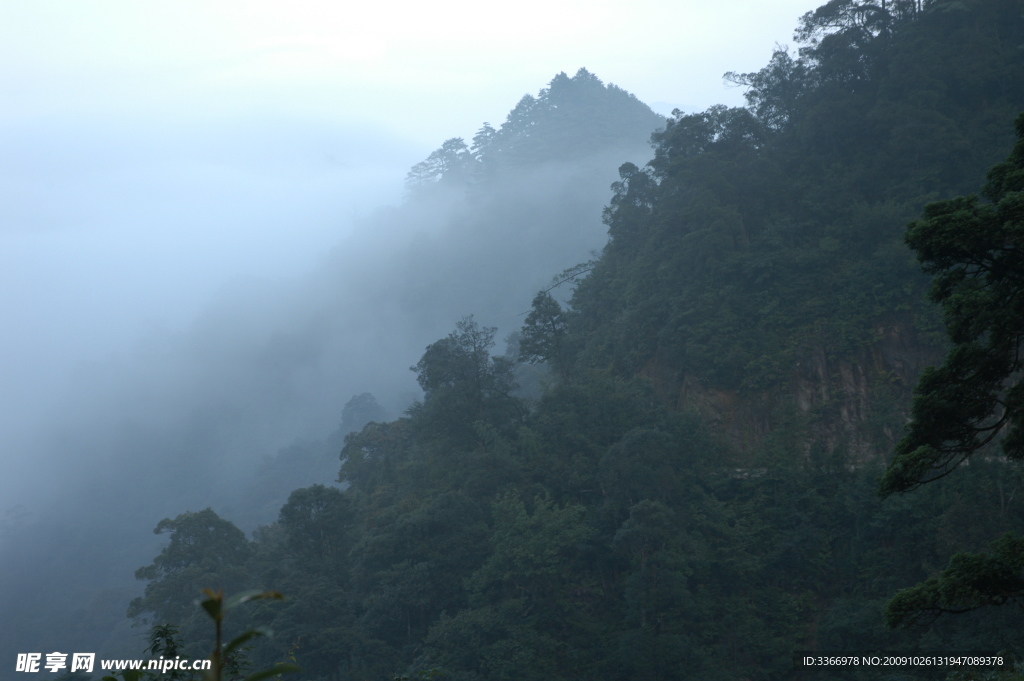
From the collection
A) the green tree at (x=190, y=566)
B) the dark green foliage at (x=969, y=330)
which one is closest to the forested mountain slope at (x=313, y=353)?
the green tree at (x=190, y=566)

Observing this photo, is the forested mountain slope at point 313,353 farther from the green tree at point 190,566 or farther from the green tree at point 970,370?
the green tree at point 970,370

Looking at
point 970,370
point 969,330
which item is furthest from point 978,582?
point 969,330

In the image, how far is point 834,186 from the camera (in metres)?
27.7

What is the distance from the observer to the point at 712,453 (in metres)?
23.8

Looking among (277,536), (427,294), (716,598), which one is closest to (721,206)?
(716,598)

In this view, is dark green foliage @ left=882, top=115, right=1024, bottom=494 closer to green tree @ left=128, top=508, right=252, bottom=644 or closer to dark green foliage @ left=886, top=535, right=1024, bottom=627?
dark green foliage @ left=886, top=535, right=1024, bottom=627

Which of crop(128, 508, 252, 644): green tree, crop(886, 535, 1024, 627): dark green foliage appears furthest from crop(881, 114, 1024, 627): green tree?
crop(128, 508, 252, 644): green tree


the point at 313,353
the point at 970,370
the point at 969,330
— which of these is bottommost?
the point at 970,370

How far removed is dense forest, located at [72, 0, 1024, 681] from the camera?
64.0 ft

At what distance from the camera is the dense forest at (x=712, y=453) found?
19.5 metres

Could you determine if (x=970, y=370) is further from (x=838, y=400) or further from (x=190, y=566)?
(x=190, y=566)

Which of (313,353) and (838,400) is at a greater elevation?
(313,353)

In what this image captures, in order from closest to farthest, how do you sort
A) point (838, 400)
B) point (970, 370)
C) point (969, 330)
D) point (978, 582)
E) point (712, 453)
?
1. point (978, 582)
2. point (969, 330)
3. point (970, 370)
4. point (712, 453)
5. point (838, 400)

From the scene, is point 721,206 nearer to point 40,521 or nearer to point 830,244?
point 830,244
